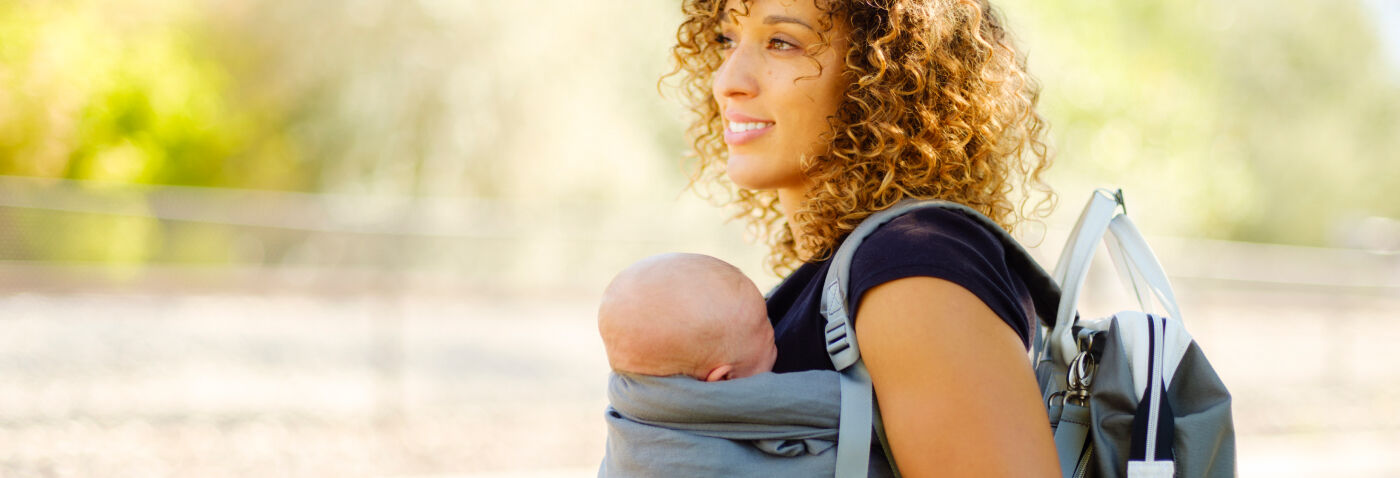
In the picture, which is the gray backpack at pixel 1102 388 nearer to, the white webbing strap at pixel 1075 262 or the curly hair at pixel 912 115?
the white webbing strap at pixel 1075 262

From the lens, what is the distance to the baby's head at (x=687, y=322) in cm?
142

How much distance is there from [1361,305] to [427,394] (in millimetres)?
8315

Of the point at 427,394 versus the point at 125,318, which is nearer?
the point at 427,394

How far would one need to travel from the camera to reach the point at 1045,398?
1544 mm

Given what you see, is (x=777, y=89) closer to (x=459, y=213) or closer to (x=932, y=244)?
(x=932, y=244)

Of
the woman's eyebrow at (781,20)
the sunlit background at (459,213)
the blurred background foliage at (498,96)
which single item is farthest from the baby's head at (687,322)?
the blurred background foliage at (498,96)

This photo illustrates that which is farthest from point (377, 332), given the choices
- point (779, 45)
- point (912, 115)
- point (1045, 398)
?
point (1045, 398)

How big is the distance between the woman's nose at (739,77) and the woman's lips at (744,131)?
0.05 m

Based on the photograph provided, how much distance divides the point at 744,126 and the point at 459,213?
403 inches

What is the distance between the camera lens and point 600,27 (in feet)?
53.9

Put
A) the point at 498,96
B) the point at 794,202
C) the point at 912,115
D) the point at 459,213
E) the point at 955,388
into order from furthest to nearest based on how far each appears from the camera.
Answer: the point at 498,96 → the point at 459,213 → the point at 794,202 → the point at 912,115 → the point at 955,388

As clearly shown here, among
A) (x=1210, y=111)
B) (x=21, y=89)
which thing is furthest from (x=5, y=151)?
(x=1210, y=111)

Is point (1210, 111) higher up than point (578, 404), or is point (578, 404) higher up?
point (1210, 111)

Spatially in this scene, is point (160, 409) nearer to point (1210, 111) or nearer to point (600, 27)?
point (600, 27)
